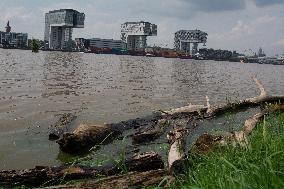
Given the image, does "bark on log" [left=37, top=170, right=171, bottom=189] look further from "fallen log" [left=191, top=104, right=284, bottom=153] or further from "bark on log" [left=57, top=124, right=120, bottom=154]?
"bark on log" [left=57, top=124, right=120, bottom=154]

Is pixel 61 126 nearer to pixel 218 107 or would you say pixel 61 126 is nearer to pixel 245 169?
pixel 218 107

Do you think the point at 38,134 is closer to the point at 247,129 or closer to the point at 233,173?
the point at 247,129

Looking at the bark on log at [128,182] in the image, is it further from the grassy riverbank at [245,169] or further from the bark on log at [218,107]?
the bark on log at [218,107]

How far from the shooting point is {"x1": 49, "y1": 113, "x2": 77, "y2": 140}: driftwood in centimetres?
1310

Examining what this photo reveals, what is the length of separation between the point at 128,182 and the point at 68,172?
1.68m

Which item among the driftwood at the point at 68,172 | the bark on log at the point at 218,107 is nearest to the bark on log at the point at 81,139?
the driftwood at the point at 68,172

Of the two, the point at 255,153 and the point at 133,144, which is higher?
the point at 255,153

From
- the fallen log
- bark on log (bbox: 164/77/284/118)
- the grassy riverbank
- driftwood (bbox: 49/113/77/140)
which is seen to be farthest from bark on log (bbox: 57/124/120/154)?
the grassy riverbank

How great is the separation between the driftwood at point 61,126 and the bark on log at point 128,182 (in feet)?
20.9

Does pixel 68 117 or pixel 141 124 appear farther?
pixel 68 117

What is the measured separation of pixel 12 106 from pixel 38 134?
5975mm

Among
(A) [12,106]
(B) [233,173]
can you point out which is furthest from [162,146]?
(A) [12,106]

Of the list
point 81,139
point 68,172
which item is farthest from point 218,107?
point 68,172

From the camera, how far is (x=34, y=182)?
750 cm
